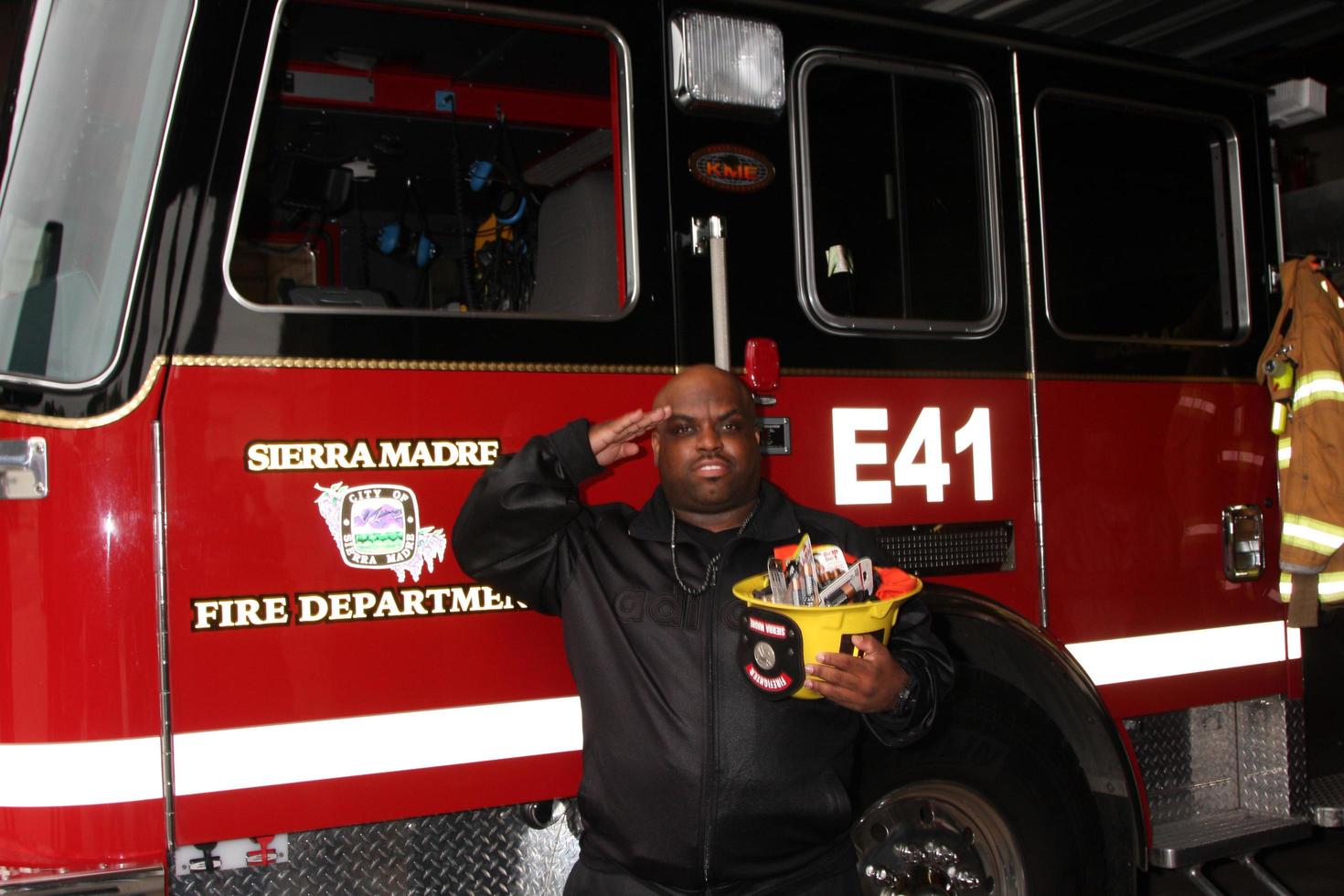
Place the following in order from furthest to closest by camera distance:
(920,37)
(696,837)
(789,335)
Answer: (920,37) → (789,335) → (696,837)

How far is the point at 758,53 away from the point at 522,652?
152 centimetres

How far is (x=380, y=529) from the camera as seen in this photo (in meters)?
2.62

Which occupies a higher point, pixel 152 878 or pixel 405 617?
pixel 405 617

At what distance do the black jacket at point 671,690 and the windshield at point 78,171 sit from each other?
31.4 inches

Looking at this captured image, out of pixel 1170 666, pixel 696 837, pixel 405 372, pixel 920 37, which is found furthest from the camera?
pixel 1170 666

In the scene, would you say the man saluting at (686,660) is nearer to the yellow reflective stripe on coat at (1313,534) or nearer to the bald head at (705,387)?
the bald head at (705,387)

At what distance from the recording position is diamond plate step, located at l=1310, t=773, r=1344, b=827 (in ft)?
12.3

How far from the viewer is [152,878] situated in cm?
236

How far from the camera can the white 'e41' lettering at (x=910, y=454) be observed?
3.14m

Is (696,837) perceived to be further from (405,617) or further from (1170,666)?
(1170,666)

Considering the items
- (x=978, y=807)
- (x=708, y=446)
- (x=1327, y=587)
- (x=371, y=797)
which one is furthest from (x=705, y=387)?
(x=1327, y=587)

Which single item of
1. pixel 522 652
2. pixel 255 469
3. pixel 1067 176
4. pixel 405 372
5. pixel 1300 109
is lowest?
pixel 522 652

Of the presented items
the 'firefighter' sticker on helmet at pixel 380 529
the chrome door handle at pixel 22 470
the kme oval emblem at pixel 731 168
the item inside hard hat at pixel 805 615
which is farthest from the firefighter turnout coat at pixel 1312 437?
the chrome door handle at pixel 22 470

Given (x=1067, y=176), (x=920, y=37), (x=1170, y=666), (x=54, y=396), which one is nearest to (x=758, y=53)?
(x=920, y=37)
